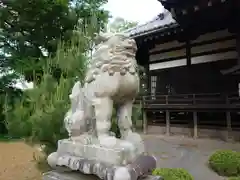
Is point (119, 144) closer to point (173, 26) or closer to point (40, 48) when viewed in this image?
point (173, 26)

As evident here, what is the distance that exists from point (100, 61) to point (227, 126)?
6906 mm

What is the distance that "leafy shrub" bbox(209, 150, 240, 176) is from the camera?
14.7 ft

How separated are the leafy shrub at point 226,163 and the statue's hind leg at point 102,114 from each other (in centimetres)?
343

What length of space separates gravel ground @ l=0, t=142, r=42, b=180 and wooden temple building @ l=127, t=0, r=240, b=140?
470 cm

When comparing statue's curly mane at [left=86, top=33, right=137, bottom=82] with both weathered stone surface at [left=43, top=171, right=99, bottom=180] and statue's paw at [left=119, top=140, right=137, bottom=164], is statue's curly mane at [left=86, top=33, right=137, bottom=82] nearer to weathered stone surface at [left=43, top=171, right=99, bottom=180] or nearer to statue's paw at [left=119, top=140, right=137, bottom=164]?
statue's paw at [left=119, top=140, right=137, bottom=164]

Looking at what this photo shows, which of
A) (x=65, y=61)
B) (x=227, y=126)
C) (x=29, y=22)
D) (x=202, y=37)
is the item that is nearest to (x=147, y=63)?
(x=202, y=37)

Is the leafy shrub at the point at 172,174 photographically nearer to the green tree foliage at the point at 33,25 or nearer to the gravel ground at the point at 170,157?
the gravel ground at the point at 170,157

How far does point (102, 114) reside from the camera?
2.01m

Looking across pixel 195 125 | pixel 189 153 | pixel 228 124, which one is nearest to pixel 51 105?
pixel 189 153

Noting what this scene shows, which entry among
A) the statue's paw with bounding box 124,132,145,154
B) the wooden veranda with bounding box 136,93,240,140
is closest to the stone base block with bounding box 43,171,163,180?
the statue's paw with bounding box 124,132,145,154

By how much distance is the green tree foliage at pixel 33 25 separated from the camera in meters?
9.25

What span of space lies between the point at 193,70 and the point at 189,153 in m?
3.83

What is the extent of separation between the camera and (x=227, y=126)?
7.76 m

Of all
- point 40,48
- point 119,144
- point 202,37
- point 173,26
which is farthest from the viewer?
point 40,48
